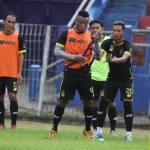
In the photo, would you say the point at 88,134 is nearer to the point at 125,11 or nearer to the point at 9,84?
the point at 9,84

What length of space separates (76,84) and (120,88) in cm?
105

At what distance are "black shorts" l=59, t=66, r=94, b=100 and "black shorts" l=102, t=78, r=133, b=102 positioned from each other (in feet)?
2.27

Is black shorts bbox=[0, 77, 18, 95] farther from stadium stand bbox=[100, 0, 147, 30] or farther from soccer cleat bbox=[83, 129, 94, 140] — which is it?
stadium stand bbox=[100, 0, 147, 30]

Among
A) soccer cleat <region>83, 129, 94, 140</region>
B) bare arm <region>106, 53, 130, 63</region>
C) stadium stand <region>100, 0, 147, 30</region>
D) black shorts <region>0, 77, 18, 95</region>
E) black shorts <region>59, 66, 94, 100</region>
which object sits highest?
stadium stand <region>100, 0, 147, 30</region>

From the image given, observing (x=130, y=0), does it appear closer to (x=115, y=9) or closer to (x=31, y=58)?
(x=115, y=9)

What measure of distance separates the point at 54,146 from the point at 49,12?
12567mm

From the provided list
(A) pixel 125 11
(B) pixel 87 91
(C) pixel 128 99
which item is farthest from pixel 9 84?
(A) pixel 125 11

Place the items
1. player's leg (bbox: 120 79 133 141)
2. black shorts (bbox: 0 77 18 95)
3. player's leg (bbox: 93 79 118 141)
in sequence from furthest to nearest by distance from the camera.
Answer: black shorts (bbox: 0 77 18 95), player's leg (bbox: 93 79 118 141), player's leg (bbox: 120 79 133 141)

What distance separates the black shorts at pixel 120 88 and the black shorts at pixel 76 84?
0.69 metres

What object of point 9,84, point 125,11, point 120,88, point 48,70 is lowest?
point 48,70

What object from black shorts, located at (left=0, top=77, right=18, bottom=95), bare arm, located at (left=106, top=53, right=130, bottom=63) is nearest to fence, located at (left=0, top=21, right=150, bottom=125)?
black shorts, located at (left=0, top=77, right=18, bottom=95)

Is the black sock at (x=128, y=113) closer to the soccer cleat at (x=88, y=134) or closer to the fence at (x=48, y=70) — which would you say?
the soccer cleat at (x=88, y=134)

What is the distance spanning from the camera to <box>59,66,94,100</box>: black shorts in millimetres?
11812

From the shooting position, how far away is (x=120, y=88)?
493 inches
